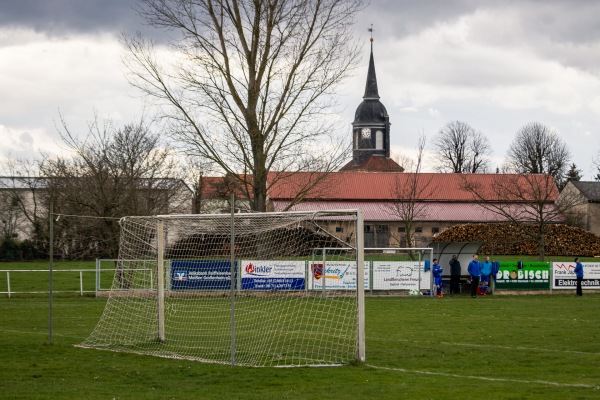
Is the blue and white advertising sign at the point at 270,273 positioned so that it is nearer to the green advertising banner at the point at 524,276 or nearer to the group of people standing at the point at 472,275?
the group of people standing at the point at 472,275

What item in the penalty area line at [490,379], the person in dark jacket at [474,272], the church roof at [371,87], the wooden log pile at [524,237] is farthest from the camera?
the church roof at [371,87]

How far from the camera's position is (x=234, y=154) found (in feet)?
112

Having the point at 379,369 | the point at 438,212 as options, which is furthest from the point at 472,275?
the point at 438,212

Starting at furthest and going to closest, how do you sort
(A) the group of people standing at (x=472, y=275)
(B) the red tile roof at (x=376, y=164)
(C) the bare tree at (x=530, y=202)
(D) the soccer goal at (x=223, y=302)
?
(B) the red tile roof at (x=376, y=164), (C) the bare tree at (x=530, y=202), (A) the group of people standing at (x=472, y=275), (D) the soccer goal at (x=223, y=302)

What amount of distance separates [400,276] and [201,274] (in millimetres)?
9912

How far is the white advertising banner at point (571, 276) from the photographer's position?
127ft

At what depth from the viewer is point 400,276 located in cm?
3697

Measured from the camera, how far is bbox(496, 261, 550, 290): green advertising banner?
38156 mm

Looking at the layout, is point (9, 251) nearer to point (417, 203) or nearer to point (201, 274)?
point (417, 203)

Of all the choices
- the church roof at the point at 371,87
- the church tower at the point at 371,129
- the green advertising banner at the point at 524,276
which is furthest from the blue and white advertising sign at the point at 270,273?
the church roof at the point at 371,87

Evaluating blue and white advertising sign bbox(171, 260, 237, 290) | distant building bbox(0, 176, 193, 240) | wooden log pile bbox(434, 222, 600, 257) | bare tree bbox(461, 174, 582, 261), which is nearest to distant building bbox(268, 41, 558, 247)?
bare tree bbox(461, 174, 582, 261)

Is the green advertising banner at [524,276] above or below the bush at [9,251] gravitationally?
below

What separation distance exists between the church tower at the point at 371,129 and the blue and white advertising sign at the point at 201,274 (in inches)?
4246

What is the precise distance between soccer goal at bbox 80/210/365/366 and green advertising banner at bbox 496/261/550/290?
10466 millimetres
